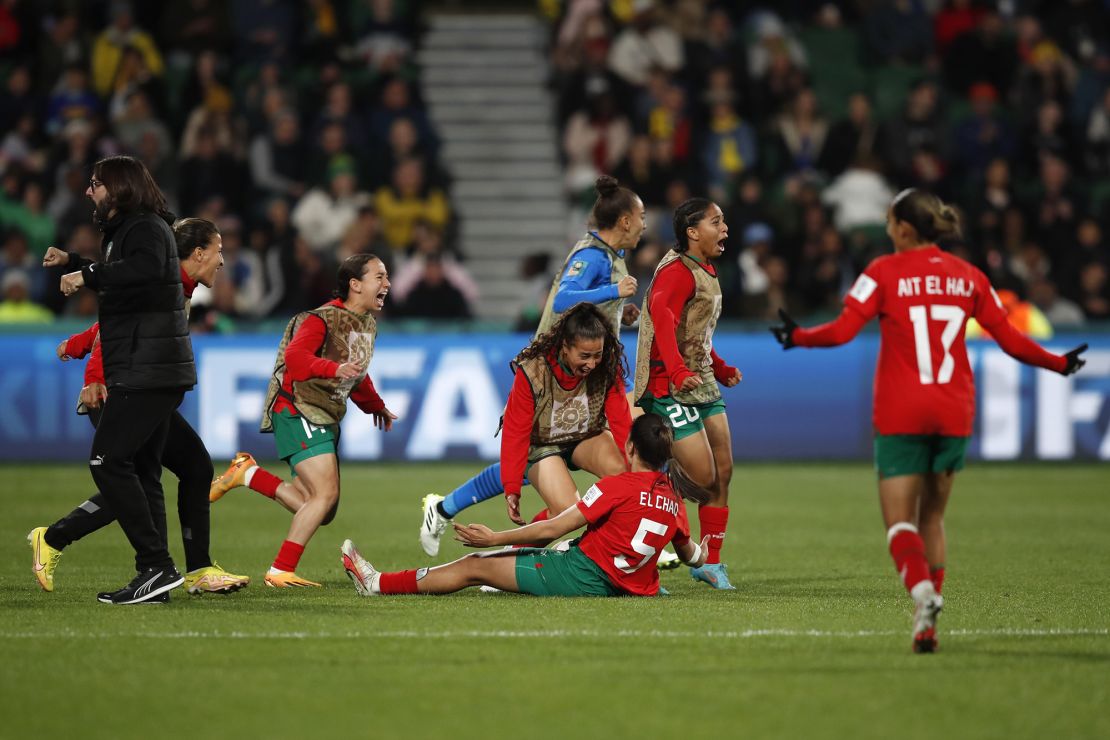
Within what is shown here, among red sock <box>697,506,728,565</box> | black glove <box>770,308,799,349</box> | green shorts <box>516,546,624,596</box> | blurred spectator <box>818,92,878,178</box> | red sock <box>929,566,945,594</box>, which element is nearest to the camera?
black glove <box>770,308,799,349</box>

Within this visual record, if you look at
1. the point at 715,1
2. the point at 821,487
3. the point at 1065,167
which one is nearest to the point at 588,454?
the point at 821,487

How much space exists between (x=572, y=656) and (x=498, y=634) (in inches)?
25.1

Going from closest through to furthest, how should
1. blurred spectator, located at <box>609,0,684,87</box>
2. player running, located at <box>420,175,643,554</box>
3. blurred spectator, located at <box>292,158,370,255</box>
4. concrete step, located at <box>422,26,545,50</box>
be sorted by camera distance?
player running, located at <box>420,175,643,554</box> → blurred spectator, located at <box>292,158,370,255</box> → blurred spectator, located at <box>609,0,684,87</box> → concrete step, located at <box>422,26,545,50</box>

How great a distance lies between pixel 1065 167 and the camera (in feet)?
70.2

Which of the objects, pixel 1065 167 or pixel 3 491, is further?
pixel 1065 167

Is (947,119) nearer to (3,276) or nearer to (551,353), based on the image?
(3,276)

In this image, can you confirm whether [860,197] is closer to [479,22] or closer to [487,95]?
[487,95]

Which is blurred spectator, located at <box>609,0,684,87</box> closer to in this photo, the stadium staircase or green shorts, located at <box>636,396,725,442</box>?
the stadium staircase

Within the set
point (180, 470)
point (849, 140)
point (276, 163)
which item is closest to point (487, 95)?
point (276, 163)

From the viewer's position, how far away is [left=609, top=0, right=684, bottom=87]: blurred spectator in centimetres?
2219

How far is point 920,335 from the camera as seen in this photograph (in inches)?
276

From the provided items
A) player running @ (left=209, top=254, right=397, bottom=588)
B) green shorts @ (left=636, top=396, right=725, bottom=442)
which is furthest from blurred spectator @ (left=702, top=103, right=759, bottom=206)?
player running @ (left=209, top=254, right=397, bottom=588)

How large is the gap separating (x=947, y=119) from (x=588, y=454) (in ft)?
49.1

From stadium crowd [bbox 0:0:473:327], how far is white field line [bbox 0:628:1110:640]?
36.0 feet
